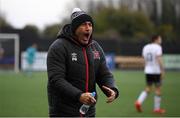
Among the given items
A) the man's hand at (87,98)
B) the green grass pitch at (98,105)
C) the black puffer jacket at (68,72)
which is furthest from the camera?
the green grass pitch at (98,105)

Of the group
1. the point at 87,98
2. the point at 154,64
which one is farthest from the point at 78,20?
the point at 154,64

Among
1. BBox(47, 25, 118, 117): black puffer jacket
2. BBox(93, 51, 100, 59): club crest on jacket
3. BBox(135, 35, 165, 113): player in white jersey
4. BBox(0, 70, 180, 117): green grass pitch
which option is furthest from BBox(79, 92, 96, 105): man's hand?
BBox(135, 35, 165, 113): player in white jersey

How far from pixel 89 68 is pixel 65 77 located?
29 cm

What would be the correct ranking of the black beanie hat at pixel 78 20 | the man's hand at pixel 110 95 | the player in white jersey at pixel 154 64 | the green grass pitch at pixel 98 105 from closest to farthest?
1. the black beanie hat at pixel 78 20
2. the man's hand at pixel 110 95
3. the green grass pitch at pixel 98 105
4. the player in white jersey at pixel 154 64

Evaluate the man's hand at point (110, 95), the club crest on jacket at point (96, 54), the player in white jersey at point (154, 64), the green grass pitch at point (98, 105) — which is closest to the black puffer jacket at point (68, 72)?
the club crest on jacket at point (96, 54)

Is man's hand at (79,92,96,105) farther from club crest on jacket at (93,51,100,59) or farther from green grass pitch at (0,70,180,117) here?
green grass pitch at (0,70,180,117)

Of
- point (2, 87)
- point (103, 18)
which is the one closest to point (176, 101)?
point (2, 87)

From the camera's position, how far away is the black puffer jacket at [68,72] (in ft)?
18.9

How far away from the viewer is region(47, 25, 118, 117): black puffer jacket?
18.9 ft

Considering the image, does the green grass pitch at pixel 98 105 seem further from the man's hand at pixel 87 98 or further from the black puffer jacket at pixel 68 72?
the man's hand at pixel 87 98

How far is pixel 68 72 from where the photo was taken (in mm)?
5930

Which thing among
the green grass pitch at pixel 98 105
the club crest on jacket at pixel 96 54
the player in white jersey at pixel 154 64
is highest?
the club crest on jacket at pixel 96 54

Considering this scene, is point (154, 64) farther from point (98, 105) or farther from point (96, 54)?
point (96, 54)

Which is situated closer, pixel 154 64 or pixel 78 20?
pixel 78 20
